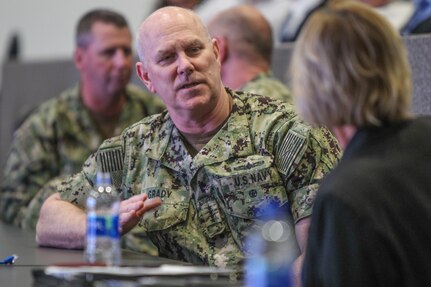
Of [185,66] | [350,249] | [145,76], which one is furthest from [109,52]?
[350,249]

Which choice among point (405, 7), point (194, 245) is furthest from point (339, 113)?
point (405, 7)

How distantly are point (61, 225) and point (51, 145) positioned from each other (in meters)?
1.71

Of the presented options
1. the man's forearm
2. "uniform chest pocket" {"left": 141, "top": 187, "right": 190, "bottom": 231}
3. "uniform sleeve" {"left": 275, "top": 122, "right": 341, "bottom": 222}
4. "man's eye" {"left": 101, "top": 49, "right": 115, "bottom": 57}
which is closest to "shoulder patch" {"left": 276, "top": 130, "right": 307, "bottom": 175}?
"uniform sleeve" {"left": 275, "top": 122, "right": 341, "bottom": 222}

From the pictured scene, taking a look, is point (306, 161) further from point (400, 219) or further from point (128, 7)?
point (128, 7)

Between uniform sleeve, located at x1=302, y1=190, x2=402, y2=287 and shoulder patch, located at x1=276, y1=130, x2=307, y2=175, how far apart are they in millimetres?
976

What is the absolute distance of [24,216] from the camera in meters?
4.71

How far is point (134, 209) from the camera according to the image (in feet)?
9.71

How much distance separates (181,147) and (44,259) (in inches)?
19.6

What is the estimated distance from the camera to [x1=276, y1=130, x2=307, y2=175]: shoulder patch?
302cm

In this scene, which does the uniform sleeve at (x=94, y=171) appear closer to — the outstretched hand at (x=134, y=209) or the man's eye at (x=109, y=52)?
the outstretched hand at (x=134, y=209)

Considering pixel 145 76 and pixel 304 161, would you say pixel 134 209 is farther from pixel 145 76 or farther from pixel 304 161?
pixel 145 76

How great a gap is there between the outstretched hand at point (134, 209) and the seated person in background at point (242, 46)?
5.28ft

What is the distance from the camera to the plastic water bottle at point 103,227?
103 inches

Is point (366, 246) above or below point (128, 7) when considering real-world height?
below
